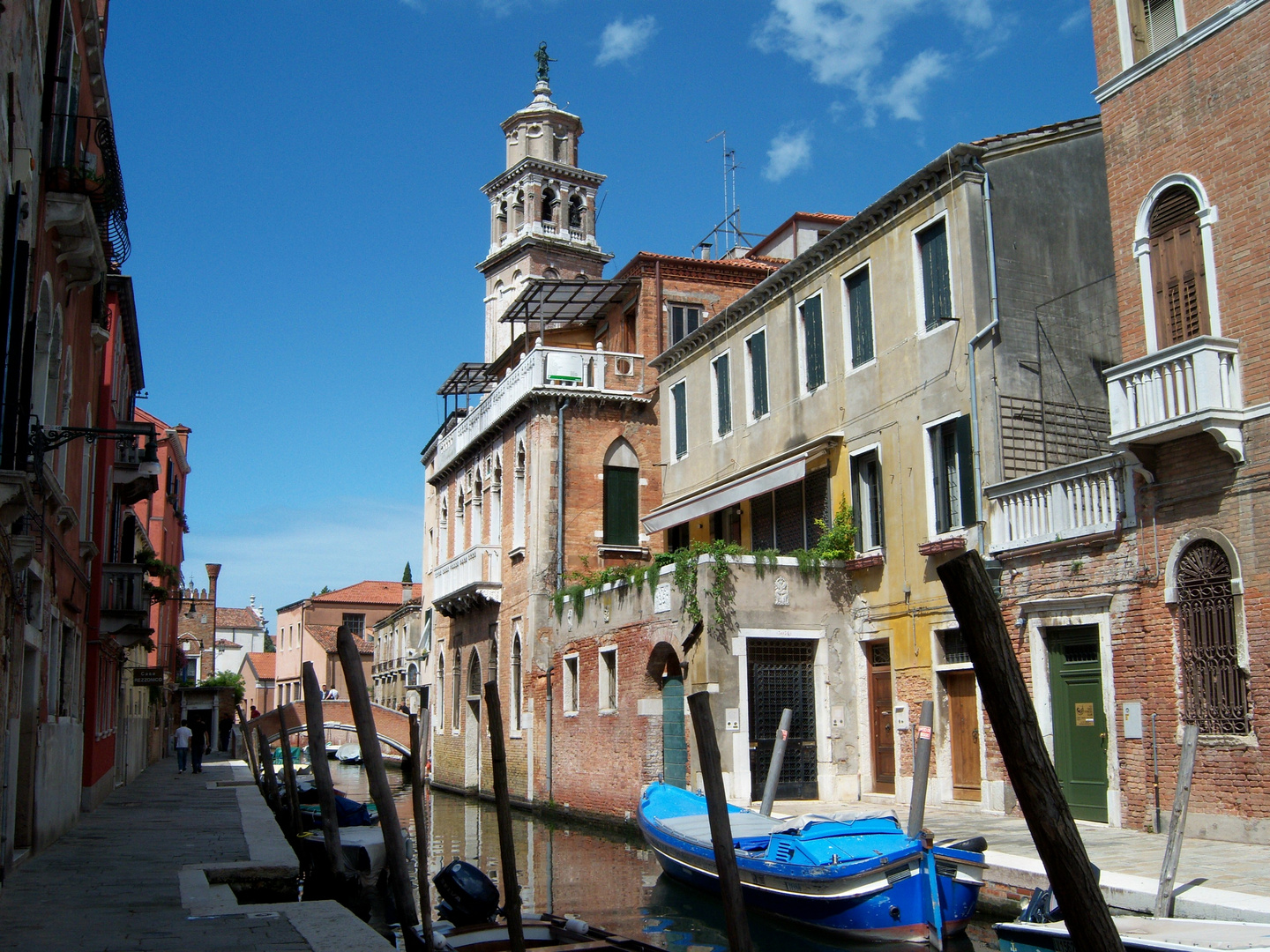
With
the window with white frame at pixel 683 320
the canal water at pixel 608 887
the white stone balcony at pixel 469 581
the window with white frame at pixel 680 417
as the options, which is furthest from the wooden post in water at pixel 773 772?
the white stone balcony at pixel 469 581

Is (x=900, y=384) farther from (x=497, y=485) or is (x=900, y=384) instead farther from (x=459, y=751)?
(x=459, y=751)

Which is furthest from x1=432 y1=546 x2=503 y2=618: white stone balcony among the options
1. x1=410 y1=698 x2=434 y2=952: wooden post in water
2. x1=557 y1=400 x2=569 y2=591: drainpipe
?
x1=410 y1=698 x2=434 y2=952: wooden post in water

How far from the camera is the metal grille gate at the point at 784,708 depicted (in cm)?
1700

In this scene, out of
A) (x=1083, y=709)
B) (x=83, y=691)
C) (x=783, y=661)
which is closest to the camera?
(x=1083, y=709)

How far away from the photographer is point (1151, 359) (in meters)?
11.8

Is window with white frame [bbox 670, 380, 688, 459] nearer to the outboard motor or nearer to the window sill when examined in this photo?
the window sill

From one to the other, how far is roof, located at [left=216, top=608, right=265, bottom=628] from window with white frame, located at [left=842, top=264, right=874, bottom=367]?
233 feet

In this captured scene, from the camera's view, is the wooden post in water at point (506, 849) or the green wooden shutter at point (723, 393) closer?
the wooden post in water at point (506, 849)

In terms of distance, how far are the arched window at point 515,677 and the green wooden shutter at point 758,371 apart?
795cm

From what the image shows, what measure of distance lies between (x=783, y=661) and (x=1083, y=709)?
5.08 metres

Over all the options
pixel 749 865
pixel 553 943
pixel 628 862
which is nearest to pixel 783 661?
pixel 628 862

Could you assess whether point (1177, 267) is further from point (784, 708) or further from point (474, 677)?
point (474, 677)

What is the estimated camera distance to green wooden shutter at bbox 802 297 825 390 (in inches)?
715

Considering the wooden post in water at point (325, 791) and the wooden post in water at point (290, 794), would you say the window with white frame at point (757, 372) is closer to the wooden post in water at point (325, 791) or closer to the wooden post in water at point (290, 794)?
the wooden post in water at point (290, 794)
